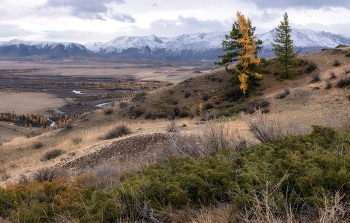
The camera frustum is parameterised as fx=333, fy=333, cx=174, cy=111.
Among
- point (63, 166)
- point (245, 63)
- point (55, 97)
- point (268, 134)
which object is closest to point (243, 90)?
point (245, 63)

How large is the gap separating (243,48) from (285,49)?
454 cm

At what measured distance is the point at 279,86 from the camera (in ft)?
96.9

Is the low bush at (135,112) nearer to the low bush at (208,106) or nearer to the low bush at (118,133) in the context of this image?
the low bush at (208,106)

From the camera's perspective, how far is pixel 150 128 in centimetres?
1852

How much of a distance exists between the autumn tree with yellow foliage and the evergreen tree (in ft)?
7.08

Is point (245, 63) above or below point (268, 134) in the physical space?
above

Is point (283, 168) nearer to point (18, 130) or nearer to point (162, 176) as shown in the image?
point (162, 176)

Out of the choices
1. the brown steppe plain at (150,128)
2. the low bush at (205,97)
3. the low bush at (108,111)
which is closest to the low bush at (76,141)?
the brown steppe plain at (150,128)

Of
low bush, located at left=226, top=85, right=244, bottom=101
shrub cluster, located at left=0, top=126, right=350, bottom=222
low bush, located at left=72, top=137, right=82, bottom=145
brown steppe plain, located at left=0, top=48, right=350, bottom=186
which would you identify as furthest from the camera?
low bush, located at left=226, top=85, right=244, bottom=101

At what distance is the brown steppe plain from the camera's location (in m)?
12.5

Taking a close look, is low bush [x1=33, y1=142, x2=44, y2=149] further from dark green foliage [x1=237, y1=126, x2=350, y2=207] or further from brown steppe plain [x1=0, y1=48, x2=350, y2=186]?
dark green foliage [x1=237, y1=126, x2=350, y2=207]

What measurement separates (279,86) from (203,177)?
2634 centimetres

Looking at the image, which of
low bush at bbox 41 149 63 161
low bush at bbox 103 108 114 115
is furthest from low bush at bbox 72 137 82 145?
low bush at bbox 103 108 114 115

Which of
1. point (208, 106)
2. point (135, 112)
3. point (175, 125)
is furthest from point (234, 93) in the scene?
point (175, 125)
